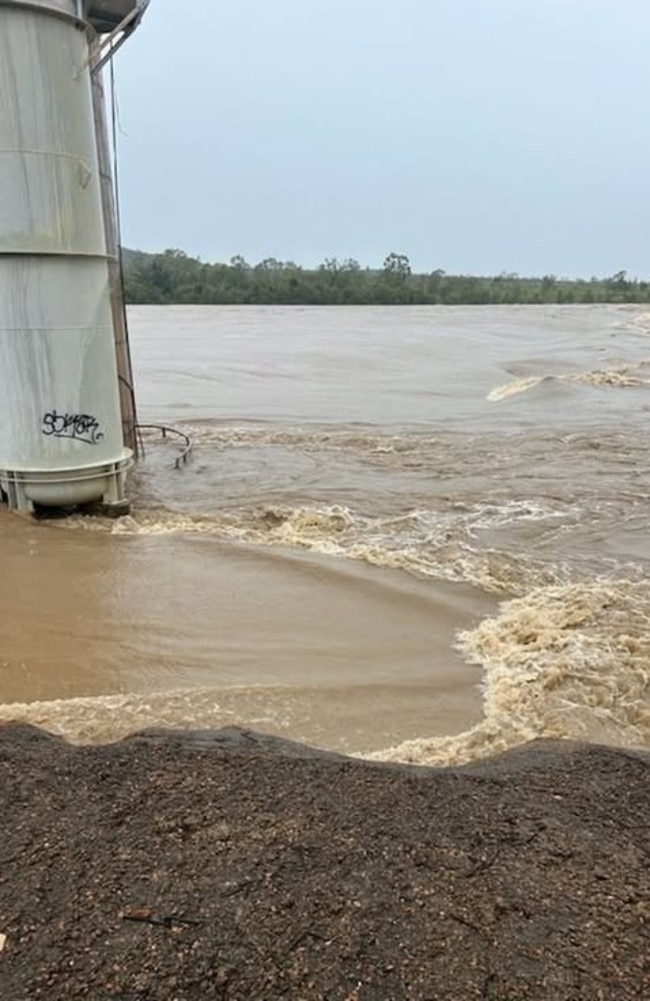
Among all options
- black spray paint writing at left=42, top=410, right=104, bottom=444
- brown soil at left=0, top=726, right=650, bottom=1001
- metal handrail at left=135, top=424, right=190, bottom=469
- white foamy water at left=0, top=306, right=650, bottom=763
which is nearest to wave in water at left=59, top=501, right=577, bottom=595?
white foamy water at left=0, top=306, right=650, bottom=763

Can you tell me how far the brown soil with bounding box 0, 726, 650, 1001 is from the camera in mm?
2264

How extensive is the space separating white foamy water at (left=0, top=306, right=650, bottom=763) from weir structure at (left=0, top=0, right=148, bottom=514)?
63cm

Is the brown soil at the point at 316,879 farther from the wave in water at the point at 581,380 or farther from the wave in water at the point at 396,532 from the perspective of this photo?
the wave in water at the point at 581,380

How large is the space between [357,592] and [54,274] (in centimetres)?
450

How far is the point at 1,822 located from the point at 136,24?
869 centimetres

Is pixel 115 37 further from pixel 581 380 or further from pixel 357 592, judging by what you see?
pixel 581 380

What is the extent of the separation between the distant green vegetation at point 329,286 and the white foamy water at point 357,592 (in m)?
60.2

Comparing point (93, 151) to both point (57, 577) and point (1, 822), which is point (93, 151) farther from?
point (1, 822)

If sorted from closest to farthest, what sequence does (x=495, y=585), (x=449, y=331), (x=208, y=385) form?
(x=495, y=585), (x=208, y=385), (x=449, y=331)

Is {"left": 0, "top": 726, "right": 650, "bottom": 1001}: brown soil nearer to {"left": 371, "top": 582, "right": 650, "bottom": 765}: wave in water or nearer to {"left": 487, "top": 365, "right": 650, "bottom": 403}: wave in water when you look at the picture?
{"left": 371, "top": 582, "right": 650, "bottom": 765}: wave in water

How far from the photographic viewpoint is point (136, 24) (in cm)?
873

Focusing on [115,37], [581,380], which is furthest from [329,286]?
[115,37]

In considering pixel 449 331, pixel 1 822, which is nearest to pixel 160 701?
pixel 1 822

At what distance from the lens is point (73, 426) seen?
8555mm
